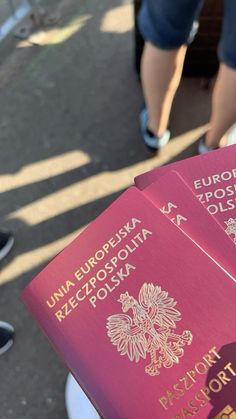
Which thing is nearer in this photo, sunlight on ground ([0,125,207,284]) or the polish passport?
the polish passport

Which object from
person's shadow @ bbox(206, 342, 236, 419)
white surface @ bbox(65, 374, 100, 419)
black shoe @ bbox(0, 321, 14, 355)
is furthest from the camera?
black shoe @ bbox(0, 321, 14, 355)

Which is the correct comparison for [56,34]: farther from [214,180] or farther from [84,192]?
[214,180]

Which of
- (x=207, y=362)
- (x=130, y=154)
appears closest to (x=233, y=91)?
(x=130, y=154)

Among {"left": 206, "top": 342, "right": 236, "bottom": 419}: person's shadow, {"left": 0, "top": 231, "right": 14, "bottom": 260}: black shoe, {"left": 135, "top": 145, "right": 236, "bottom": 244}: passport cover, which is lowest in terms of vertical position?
{"left": 0, "top": 231, "right": 14, "bottom": 260}: black shoe

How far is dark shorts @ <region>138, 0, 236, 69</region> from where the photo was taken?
1.27m

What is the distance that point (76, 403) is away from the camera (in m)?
1.28

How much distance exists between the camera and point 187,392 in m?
0.61

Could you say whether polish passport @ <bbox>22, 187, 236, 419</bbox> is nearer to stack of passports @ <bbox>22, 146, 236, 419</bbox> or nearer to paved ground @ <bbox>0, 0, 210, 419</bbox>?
stack of passports @ <bbox>22, 146, 236, 419</bbox>

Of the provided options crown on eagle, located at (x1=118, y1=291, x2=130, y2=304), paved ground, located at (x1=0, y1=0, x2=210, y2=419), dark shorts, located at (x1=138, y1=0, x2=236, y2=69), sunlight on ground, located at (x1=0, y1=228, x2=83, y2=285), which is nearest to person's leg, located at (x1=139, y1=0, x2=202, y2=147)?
dark shorts, located at (x1=138, y1=0, x2=236, y2=69)

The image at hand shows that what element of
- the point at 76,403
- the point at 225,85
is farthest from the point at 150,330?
the point at 225,85

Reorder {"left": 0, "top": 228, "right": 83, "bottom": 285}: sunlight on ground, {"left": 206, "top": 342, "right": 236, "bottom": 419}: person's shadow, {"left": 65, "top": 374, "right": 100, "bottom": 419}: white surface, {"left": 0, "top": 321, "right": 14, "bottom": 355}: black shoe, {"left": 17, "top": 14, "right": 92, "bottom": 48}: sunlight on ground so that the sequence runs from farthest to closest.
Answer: {"left": 17, "top": 14, "right": 92, "bottom": 48}: sunlight on ground, {"left": 0, "top": 228, "right": 83, "bottom": 285}: sunlight on ground, {"left": 0, "top": 321, "right": 14, "bottom": 355}: black shoe, {"left": 65, "top": 374, "right": 100, "bottom": 419}: white surface, {"left": 206, "top": 342, "right": 236, "bottom": 419}: person's shadow

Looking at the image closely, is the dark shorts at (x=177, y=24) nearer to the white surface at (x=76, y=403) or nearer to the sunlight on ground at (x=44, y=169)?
the sunlight on ground at (x=44, y=169)

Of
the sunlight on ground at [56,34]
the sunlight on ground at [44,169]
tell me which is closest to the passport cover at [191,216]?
the sunlight on ground at [44,169]

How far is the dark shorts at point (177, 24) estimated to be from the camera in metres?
1.27
